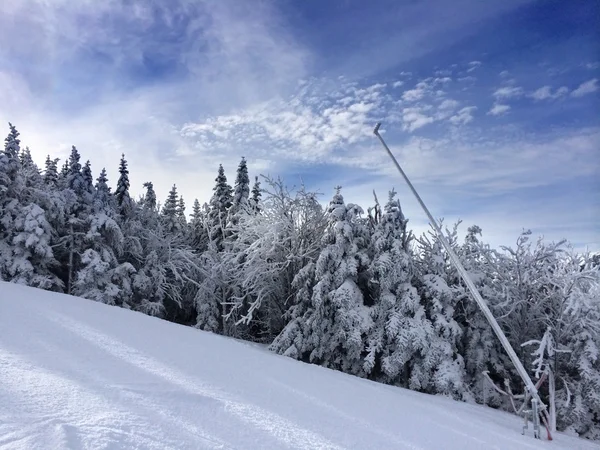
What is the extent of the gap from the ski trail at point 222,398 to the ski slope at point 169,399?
2 centimetres

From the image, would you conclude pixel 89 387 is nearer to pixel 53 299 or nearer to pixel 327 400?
pixel 327 400

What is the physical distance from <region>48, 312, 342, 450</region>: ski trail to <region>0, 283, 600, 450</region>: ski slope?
0.02 meters

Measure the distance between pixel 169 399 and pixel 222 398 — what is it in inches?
32.3

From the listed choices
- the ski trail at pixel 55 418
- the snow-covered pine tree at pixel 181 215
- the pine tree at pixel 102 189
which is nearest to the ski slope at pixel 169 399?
the ski trail at pixel 55 418

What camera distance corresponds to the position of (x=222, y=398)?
5297 mm

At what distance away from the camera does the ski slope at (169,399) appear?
3676 millimetres

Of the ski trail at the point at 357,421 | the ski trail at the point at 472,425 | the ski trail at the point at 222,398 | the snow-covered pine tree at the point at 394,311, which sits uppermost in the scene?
the snow-covered pine tree at the point at 394,311

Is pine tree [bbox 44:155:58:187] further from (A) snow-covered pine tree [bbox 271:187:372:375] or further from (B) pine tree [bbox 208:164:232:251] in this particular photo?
(A) snow-covered pine tree [bbox 271:187:372:375]

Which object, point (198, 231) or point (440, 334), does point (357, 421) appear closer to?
point (440, 334)

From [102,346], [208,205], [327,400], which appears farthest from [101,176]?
[327,400]

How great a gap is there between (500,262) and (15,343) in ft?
57.0

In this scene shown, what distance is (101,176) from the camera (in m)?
28.4

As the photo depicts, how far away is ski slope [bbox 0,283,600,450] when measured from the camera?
3676 mm

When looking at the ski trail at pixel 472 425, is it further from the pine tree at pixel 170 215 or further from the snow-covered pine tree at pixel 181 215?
the snow-covered pine tree at pixel 181 215
